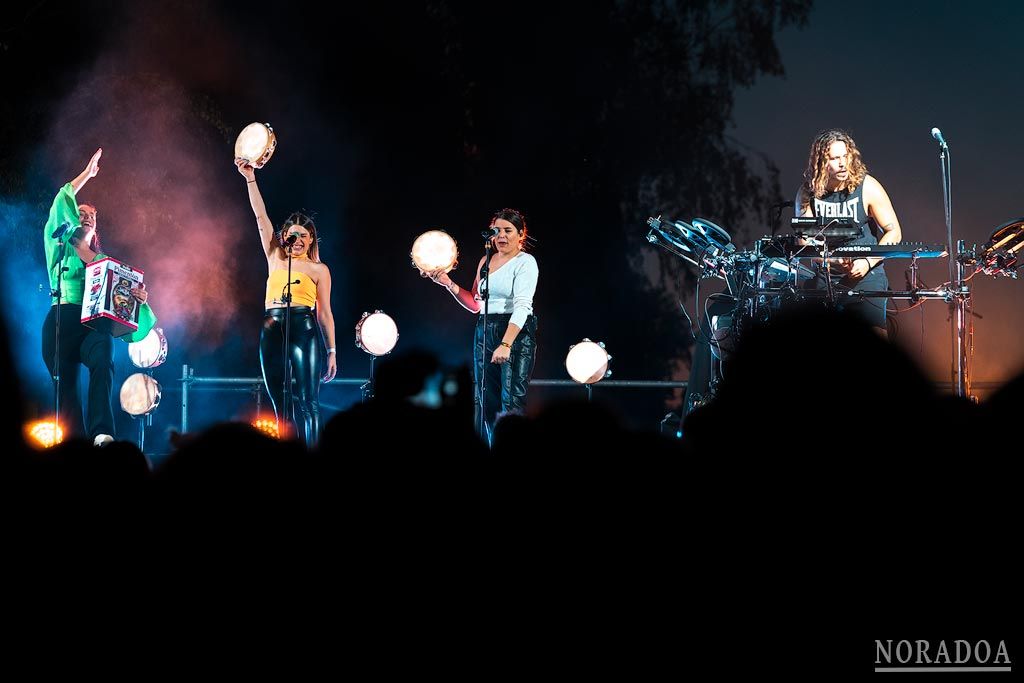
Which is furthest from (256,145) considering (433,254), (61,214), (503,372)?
(503,372)

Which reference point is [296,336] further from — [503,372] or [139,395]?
[139,395]

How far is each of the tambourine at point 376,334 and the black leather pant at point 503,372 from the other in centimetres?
98

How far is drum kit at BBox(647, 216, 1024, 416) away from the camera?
235 inches

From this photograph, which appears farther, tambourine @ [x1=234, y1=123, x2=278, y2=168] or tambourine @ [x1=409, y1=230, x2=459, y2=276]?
tambourine @ [x1=234, y1=123, x2=278, y2=168]

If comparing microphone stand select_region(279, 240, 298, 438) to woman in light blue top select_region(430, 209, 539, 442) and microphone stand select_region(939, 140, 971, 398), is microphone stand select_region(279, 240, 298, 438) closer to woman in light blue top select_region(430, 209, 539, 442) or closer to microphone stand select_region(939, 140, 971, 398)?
woman in light blue top select_region(430, 209, 539, 442)

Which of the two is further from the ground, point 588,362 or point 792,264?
point 792,264

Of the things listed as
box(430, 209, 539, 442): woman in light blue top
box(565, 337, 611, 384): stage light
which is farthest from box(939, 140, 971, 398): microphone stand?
box(430, 209, 539, 442): woman in light blue top

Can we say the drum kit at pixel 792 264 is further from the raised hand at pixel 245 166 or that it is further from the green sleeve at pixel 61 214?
the green sleeve at pixel 61 214

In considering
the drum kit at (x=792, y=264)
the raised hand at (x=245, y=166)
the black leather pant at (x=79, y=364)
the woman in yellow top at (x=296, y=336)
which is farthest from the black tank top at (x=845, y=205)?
the black leather pant at (x=79, y=364)

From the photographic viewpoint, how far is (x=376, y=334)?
7395mm

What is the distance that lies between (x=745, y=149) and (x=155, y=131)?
Answer: 6.99 meters

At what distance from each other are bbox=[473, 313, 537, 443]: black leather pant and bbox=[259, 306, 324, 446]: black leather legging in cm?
117

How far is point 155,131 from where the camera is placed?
975 centimetres

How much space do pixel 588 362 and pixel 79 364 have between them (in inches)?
151
